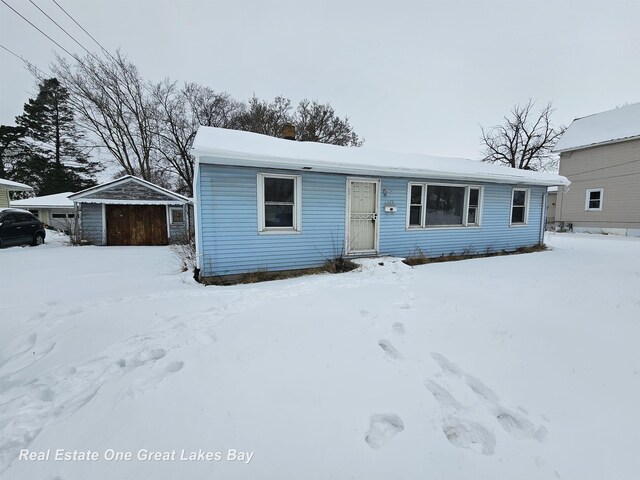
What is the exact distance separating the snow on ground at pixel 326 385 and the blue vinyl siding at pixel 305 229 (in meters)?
1.79

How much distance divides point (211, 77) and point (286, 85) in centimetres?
656

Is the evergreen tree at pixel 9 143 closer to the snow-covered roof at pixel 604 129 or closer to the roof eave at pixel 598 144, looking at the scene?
the roof eave at pixel 598 144

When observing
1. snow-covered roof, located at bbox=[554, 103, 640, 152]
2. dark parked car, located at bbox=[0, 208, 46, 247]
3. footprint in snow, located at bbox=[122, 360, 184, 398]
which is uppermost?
snow-covered roof, located at bbox=[554, 103, 640, 152]

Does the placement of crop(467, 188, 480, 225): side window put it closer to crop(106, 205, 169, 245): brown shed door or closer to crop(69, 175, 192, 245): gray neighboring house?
crop(69, 175, 192, 245): gray neighboring house

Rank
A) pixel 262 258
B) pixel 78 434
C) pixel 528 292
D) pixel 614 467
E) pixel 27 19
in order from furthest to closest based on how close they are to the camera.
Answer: pixel 27 19
pixel 262 258
pixel 528 292
pixel 78 434
pixel 614 467

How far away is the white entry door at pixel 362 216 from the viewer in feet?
24.6

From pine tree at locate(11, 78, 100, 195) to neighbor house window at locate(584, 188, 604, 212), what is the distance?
1550 inches

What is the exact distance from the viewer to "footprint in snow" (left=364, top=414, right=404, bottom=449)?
1904 millimetres

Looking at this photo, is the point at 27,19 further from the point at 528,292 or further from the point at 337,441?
the point at 528,292

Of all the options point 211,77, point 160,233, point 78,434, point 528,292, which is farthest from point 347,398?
point 211,77

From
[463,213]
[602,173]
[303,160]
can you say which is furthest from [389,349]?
[602,173]

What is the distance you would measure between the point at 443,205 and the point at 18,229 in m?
16.9

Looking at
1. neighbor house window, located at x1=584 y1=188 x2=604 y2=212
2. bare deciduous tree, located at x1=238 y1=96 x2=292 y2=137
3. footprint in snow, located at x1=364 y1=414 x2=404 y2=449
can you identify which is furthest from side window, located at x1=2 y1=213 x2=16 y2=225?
neighbor house window, located at x1=584 y1=188 x2=604 y2=212

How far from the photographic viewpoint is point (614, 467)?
1777 mm
